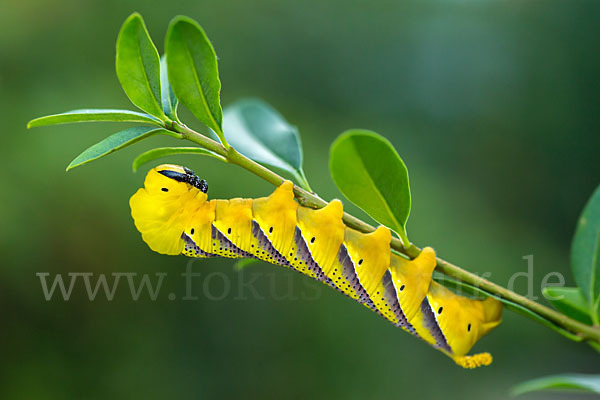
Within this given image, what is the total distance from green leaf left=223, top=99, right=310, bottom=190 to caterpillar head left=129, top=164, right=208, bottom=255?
9.1 inches

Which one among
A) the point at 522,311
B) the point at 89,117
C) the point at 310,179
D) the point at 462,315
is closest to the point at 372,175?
the point at 522,311

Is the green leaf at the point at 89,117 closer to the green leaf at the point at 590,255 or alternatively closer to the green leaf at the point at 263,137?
the green leaf at the point at 263,137

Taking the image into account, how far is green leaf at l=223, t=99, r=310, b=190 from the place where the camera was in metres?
1.38

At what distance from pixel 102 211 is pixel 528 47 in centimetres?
672

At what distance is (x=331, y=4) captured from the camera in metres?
6.90

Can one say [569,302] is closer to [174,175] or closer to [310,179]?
[174,175]

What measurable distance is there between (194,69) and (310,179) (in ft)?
14.4

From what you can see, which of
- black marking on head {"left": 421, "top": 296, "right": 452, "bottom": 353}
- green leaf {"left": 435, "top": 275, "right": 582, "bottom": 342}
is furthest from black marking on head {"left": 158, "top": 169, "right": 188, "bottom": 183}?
black marking on head {"left": 421, "top": 296, "right": 452, "bottom": 353}

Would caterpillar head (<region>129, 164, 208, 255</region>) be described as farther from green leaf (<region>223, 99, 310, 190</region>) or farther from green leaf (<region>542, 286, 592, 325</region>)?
green leaf (<region>542, 286, 592, 325</region>)

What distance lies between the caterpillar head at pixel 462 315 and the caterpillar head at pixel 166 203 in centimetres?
93

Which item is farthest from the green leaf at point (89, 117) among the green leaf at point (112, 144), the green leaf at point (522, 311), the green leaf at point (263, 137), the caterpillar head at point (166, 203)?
the green leaf at point (522, 311)

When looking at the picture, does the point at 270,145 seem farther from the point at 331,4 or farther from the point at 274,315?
the point at 331,4

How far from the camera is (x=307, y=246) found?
1.56 metres

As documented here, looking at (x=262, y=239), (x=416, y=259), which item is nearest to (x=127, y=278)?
(x=262, y=239)
